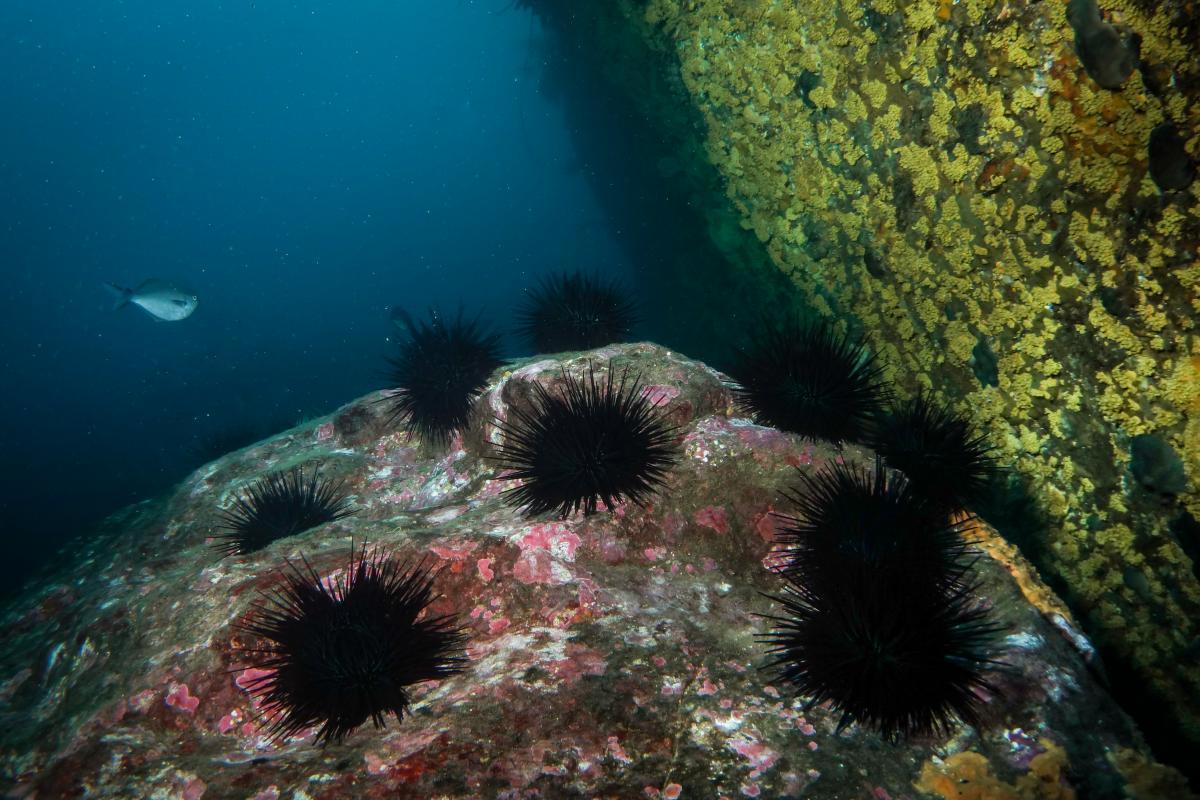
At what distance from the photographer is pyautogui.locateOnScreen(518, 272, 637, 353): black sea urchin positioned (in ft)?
19.8

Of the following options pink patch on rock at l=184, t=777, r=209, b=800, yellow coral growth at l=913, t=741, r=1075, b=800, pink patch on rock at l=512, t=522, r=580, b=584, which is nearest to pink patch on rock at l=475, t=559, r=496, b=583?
pink patch on rock at l=512, t=522, r=580, b=584

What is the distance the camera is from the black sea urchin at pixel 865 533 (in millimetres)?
2762

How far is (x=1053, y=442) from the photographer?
3.48 meters

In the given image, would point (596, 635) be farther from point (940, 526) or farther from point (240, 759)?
point (940, 526)

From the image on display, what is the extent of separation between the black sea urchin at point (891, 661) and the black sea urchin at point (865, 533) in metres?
0.13

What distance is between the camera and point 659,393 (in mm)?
3969

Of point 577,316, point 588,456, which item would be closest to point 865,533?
point 588,456

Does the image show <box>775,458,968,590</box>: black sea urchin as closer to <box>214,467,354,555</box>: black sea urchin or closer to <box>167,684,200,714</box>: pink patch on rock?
<box>167,684,200,714</box>: pink patch on rock

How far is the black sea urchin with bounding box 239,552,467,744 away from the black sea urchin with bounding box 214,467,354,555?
172 centimetres

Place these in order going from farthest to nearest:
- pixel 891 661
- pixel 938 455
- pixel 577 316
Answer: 1. pixel 577 316
2. pixel 938 455
3. pixel 891 661

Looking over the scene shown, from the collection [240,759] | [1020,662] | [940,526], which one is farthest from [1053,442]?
[240,759]

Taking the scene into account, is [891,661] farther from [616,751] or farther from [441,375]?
[441,375]

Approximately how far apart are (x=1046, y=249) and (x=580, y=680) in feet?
11.0

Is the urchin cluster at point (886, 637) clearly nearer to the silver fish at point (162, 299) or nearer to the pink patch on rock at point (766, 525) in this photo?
the pink patch on rock at point (766, 525)
